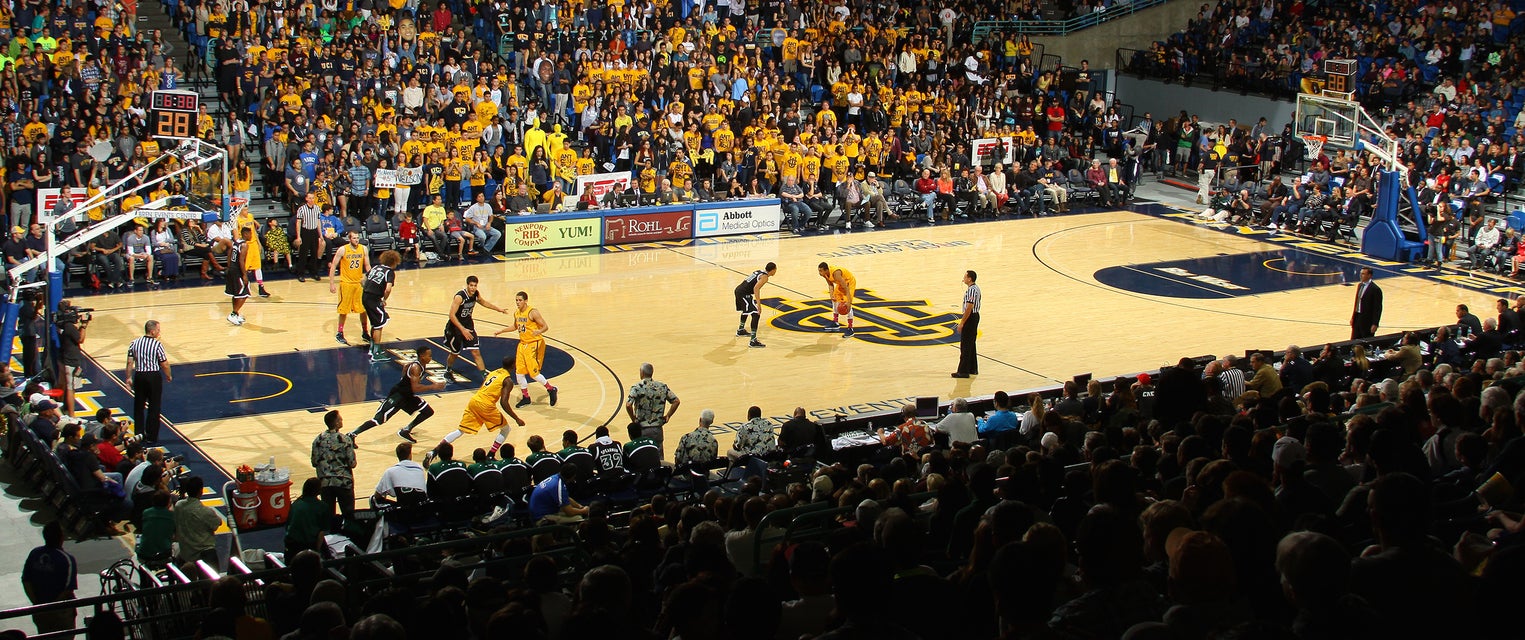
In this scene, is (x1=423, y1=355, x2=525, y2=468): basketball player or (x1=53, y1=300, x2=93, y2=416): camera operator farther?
(x1=53, y1=300, x2=93, y2=416): camera operator

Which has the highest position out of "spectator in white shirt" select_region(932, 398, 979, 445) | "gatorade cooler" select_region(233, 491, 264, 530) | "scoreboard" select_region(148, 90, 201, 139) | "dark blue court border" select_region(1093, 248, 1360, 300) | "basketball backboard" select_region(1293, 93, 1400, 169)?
"basketball backboard" select_region(1293, 93, 1400, 169)

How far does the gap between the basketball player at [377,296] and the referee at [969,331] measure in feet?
26.2

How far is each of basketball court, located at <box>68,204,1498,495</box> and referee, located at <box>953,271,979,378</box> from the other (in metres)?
0.27

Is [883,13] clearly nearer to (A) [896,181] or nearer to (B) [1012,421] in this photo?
(A) [896,181]

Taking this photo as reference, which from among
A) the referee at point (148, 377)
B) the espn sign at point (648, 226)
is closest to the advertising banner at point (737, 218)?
the espn sign at point (648, 226)

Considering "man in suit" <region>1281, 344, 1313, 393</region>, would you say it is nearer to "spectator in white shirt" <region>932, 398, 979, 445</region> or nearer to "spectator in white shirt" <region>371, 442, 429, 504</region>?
"spectator in white shirt" <region>932, 398, 979, 445</region>

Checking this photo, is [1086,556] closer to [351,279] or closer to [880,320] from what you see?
[351,279]

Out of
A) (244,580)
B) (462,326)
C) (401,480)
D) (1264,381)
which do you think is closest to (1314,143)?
(1264,381)

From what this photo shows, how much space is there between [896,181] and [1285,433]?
24.5 meters

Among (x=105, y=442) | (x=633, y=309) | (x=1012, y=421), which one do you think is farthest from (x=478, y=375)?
(x=1012, y=421)

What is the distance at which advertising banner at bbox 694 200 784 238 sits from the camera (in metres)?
31.0

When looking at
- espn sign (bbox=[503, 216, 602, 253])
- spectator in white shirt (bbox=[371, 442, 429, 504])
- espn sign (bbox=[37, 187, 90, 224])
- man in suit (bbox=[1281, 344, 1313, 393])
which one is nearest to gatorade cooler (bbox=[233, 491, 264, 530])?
spectator in white shirt (bbox=[371, 442, 429, 504])

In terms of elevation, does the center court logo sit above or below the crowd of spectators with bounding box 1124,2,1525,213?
below

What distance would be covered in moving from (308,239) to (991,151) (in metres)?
17.5
